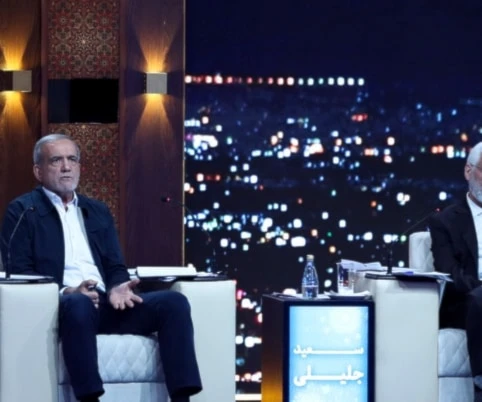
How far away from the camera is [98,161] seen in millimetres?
6234

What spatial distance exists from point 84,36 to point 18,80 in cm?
46

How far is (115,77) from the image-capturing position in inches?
244

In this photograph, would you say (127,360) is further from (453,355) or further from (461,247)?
(461,247)

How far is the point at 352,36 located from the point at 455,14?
1.99 feet

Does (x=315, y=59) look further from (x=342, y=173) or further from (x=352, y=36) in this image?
(x=342, y=173)

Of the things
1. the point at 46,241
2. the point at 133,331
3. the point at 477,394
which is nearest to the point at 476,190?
the point at 477,394

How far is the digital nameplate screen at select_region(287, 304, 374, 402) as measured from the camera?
4727 millimetres

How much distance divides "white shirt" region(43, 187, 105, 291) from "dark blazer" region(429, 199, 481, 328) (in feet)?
4.87

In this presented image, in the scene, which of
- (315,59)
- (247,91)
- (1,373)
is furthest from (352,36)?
(1,373)

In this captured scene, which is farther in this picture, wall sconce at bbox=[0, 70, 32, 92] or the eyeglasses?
wall sconce at bbox=[0, 70, 32, 92]

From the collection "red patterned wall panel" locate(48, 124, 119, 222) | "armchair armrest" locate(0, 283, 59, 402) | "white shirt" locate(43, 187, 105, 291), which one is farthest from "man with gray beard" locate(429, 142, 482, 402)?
"red patterned wall panel" locate(48, 124, 119, 222)

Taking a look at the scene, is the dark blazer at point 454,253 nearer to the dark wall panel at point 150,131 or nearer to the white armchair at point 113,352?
the white armchair at point 113,352

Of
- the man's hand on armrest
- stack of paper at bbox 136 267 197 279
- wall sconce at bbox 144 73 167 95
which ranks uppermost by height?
wall sconce at bbox 144 73 167 95

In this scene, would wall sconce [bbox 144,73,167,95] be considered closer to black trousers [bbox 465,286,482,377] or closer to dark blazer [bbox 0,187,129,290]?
dark blazer [bbox 0,187,129,290]
